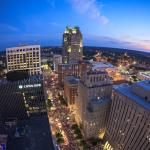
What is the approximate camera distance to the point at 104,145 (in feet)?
367

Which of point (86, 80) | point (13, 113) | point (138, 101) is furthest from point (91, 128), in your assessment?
point (13, 113)

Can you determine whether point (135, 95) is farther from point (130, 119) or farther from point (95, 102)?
point (95, 102)

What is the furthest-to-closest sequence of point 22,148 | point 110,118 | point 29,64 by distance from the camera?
point 29,64 → point 110,118 → point 22,148

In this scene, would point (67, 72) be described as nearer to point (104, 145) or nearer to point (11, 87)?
point (11, 87)

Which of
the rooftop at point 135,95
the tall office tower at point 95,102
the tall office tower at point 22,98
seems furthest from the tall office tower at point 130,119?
the tall office tower at point 22,98

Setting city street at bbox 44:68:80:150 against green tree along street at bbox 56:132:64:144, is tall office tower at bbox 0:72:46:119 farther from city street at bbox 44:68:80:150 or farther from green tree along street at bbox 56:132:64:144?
green tree along street at bbox 56:132:64:144

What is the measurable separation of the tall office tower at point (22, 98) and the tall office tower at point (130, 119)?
137 ft

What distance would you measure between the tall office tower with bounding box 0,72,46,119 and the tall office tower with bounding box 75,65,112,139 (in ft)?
82.7

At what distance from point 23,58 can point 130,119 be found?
121635 mm

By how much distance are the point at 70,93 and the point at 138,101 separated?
2815 inches

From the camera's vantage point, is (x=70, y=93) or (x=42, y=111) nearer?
(x=42, y=111)

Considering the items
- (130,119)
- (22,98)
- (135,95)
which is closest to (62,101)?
(22,98)

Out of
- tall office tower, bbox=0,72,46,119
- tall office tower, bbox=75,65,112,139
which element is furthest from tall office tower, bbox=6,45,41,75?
tall office tower, bbox=75,65,112,139

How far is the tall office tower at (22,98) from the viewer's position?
402ft
